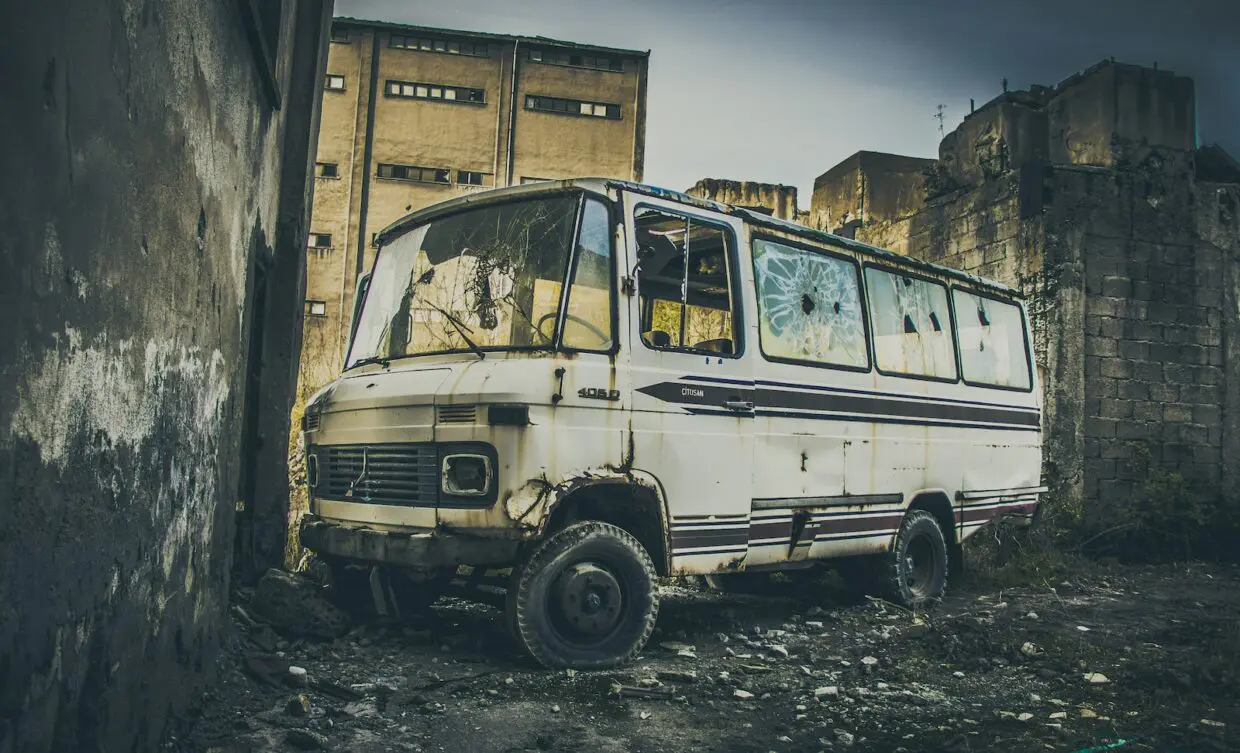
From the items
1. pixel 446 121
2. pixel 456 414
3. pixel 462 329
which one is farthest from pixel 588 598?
pixel 446 121

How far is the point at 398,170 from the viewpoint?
27562mm

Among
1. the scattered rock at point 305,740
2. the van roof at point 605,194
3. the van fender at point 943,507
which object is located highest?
the van roof at point 605,194

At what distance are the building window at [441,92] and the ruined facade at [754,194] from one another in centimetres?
1097

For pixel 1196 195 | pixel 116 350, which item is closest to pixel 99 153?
pixel 116 350

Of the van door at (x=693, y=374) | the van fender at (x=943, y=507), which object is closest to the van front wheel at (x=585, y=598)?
the van door at (x=693, y=374)

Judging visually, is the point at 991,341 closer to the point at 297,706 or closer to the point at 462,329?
the point at 462,329

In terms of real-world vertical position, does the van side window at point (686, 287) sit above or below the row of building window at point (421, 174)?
below

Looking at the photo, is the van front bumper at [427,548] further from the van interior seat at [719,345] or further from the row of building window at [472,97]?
the row of building window at [472,97]

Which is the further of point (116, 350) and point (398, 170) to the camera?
point (398, 170)

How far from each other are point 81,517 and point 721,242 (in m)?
4.01

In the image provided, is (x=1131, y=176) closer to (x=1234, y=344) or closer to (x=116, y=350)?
(x=1234, y=344)

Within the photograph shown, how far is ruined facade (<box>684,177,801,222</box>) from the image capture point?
18.6m

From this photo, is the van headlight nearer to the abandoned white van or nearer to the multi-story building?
the abandoned white van

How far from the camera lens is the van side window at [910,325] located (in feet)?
22.5
